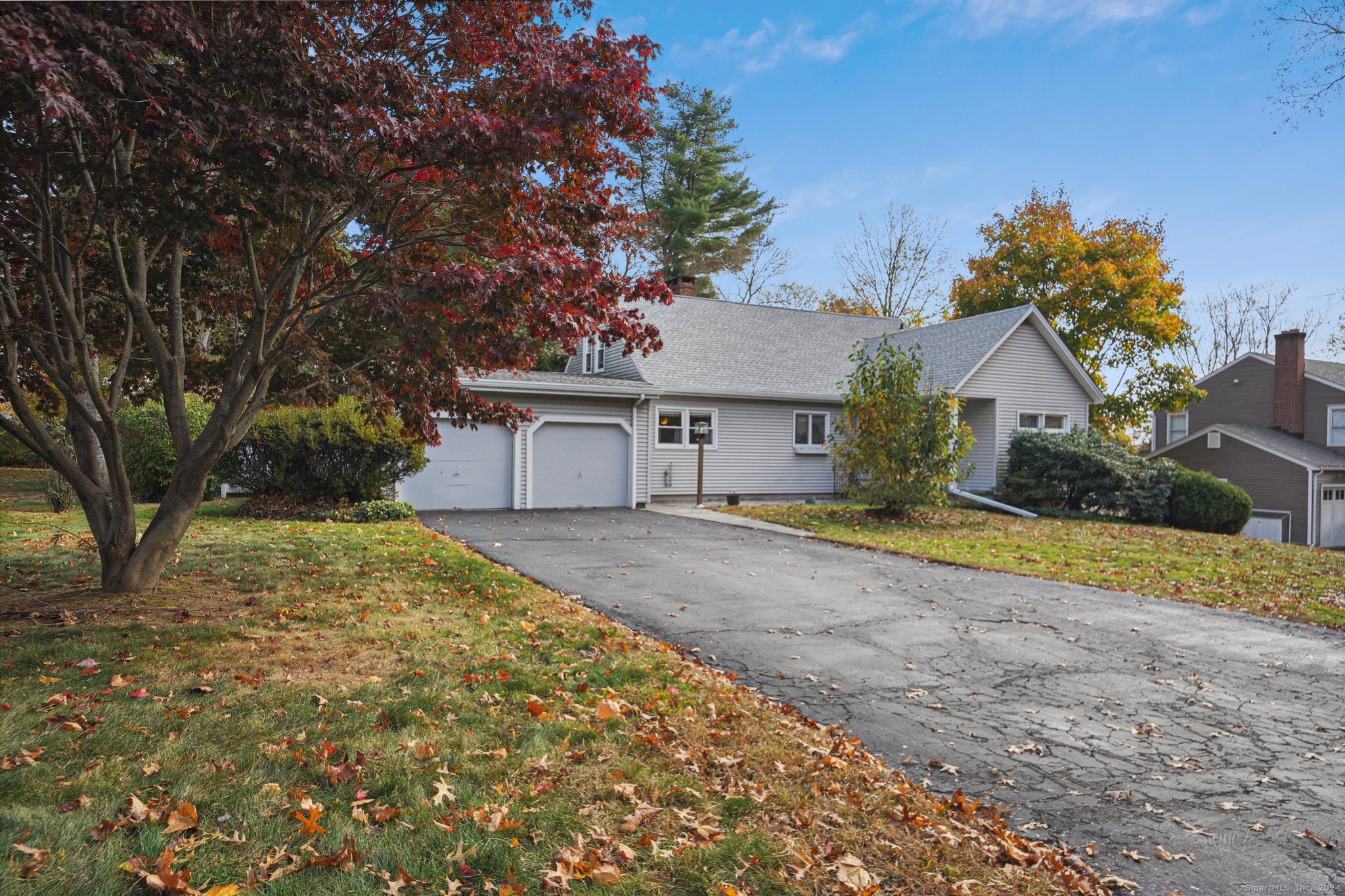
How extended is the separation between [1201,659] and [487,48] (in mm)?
7925

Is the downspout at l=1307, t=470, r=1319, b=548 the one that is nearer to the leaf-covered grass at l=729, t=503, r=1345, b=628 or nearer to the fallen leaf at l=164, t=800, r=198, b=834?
the leaf-covered grass at l=729, t=503, r=1345, b=628

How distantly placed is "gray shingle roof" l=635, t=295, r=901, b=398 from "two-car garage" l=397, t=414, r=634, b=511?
238 cm

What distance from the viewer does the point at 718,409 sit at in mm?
20922

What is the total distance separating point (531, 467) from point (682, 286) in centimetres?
1105

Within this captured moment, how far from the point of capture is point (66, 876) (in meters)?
2.55

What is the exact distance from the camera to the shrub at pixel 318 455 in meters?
13.7

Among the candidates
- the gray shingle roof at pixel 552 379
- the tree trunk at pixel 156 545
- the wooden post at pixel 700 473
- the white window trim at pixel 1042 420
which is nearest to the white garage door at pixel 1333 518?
the white window trim at pixel 1042 420

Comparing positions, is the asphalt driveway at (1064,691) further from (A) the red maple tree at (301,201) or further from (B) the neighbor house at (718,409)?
(B) the neighbor house at (718,409)

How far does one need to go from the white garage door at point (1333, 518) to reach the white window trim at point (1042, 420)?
40.2 feet

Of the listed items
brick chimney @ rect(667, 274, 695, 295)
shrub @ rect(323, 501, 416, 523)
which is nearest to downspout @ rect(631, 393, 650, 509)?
shrub @ rect(323, 501, 416, 523)

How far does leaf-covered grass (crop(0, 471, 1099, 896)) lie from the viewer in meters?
2.81

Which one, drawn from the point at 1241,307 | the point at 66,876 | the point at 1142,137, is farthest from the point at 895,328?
the point at 1241,307

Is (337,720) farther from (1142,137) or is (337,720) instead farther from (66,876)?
(1142,137)

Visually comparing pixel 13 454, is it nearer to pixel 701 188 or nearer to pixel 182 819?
pixel 182 819
